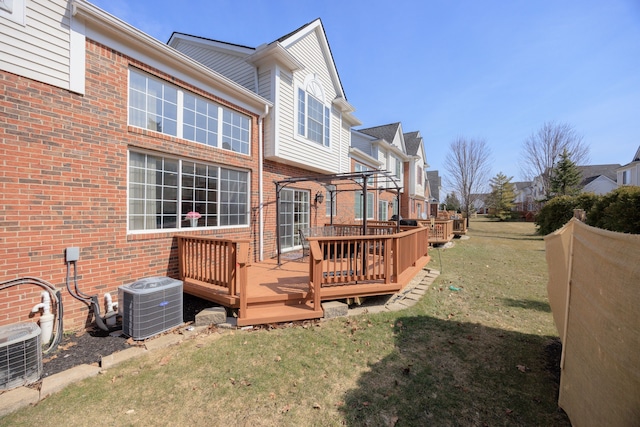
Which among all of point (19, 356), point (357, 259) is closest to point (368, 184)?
point (357, 259)

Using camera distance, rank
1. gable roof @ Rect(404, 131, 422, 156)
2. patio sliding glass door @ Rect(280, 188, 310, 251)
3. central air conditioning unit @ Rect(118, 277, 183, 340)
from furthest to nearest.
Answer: gable roof @ Rect(404, 131, 422, 156) < patio sliding glass door @ Rect(280, 188, 310, 251) < central air conditioning unit @ Rect(118, 277, 183, 340)

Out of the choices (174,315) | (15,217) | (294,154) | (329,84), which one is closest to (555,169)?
(329,84)

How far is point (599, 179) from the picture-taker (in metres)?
37.3

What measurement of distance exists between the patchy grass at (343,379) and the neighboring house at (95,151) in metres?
2.08

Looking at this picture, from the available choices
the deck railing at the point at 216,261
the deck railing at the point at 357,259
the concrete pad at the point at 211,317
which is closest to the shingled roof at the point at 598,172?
the deck railing at the point at 357,259

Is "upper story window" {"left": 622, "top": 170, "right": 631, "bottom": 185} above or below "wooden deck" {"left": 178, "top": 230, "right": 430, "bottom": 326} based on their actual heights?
above

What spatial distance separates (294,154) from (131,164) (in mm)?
4559

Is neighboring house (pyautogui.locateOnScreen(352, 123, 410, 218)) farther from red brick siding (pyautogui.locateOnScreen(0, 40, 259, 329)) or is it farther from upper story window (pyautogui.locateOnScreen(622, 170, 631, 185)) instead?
upper story window (pyautogui.locateOnScreen(622, 170, 631, 185))

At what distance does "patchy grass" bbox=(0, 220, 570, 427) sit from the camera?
2.69 metres

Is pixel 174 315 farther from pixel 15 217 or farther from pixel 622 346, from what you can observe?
pixel 622 346

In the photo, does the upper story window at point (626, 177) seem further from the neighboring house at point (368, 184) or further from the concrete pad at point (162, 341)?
the concrete pad at point (162, 341)

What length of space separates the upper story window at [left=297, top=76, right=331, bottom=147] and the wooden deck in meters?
5.17

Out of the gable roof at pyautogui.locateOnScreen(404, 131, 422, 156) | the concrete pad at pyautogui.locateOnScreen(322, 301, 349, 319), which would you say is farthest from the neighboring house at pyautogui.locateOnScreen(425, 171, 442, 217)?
the concrete pad at pyautogui.locateOnScreen(322, 301, 349, 319)

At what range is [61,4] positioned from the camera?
4176 millimetres
